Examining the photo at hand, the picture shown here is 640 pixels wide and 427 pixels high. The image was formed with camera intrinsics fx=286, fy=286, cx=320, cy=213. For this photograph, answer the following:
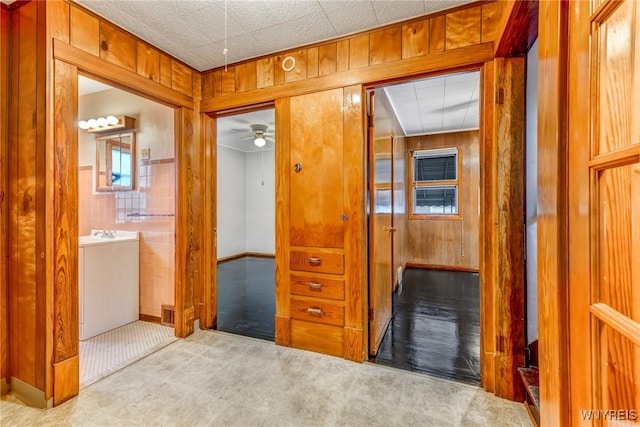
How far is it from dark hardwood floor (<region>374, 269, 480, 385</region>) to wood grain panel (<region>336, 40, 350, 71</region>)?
2.26 metres

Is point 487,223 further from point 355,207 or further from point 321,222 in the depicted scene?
point 321,222

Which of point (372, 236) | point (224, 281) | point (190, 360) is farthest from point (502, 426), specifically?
point (224, 281)

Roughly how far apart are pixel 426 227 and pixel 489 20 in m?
4.20

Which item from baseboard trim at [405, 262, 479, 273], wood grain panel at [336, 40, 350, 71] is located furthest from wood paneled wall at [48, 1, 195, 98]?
baseboard trim at [405, 262, 479, 273]

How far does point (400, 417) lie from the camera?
5.17 ft

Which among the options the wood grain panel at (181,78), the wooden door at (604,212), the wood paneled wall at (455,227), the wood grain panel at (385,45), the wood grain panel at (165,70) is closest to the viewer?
the wooden door at (604,212)

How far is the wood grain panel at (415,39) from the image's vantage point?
76.5 inches

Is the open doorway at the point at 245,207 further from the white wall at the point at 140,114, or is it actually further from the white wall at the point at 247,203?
the white wall at the point at 140,114

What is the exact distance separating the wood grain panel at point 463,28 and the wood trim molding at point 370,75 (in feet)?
0.14

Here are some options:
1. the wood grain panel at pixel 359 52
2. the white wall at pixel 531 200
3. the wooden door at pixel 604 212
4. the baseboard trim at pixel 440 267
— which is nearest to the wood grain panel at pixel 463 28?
the white wall at pixel 531 200

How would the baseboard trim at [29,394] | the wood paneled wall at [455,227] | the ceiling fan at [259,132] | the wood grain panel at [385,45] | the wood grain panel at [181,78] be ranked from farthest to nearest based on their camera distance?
the wood paneled wall at [455,227]
the ceiling fan at [259,132]
the wood grain panel at [181,78]
the wood grain panel at [385,45]
the baseboard trim at [29,394]

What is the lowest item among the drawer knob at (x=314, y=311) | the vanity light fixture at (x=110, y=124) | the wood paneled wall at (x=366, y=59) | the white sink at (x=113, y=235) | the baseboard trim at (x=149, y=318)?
the baseboard trim at (x=149, y=318)

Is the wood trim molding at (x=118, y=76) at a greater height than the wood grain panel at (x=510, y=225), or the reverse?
the wood trim molding at (x=118, y=76)

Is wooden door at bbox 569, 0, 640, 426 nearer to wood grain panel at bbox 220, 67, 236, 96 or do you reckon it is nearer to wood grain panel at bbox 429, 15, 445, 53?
wood grain panel at bbox 429, 15, 445, 53
